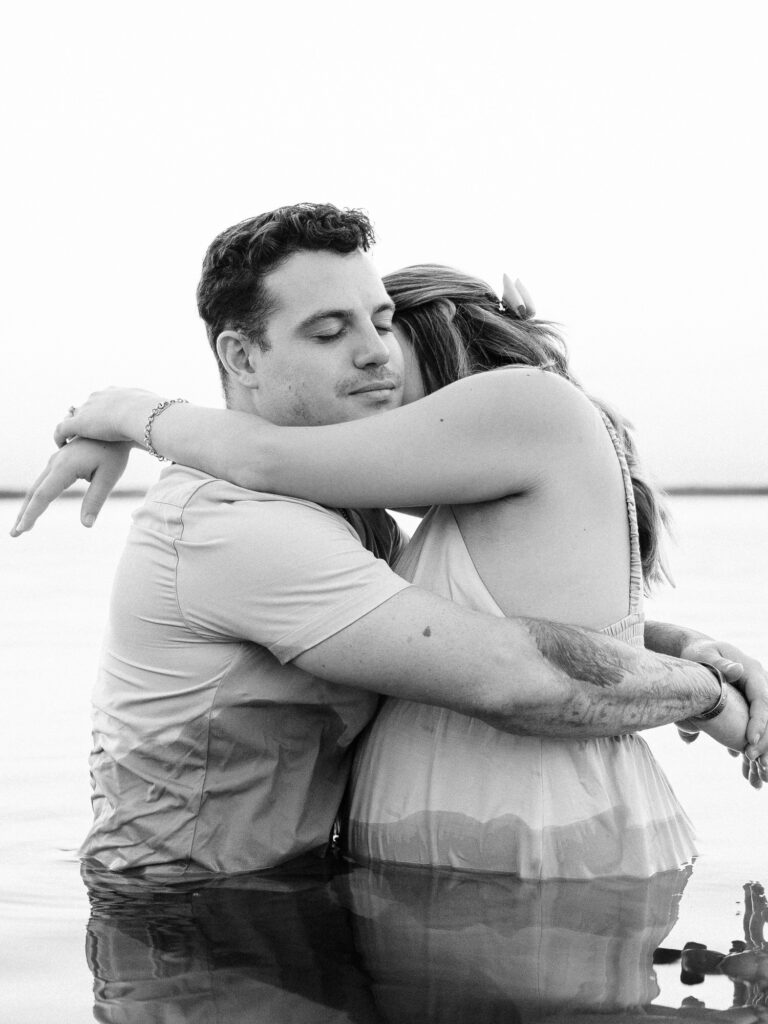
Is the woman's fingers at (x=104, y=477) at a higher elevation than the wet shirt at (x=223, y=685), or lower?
higher

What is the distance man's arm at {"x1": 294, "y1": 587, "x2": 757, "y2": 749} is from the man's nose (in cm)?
65

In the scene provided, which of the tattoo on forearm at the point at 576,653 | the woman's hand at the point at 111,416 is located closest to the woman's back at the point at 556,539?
the tattoo on forearm at the point at 576,653

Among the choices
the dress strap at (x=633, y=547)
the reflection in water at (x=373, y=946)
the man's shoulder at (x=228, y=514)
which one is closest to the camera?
the reflection in water at (x=373, y=946)

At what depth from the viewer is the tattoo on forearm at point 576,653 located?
2871 millimetres

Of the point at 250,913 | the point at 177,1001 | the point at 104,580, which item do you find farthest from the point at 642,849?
the point at 104,580

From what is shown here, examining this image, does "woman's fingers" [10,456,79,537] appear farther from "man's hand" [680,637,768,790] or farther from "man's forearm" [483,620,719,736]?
"man's hand" [680,637,768,790]

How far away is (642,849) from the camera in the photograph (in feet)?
10.3

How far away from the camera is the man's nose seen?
3.22 metres

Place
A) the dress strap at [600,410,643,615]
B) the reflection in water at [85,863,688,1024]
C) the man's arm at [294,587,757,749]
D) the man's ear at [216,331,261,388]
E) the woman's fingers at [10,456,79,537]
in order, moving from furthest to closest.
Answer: the woman's fingers at [10,456,79,537] → the man's ear at [216,331,261,388] → the dress strap at [600,410,643,615] → the man's arm at [294,587,757,749] → the reflection in water at [85,863,688,1024]

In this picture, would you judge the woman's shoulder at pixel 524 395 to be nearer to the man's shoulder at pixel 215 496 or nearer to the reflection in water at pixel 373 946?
the man's shoulder at pixel 215 496

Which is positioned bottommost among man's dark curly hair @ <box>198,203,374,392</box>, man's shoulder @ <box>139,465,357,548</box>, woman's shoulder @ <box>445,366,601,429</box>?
man's shoulder @ <box>139,465,357,548</box>

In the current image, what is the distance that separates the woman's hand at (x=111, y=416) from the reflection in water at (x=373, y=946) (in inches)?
43.3

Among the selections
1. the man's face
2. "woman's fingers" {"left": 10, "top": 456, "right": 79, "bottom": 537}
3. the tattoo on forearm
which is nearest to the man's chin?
the man's face

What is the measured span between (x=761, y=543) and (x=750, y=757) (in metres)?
23.7
